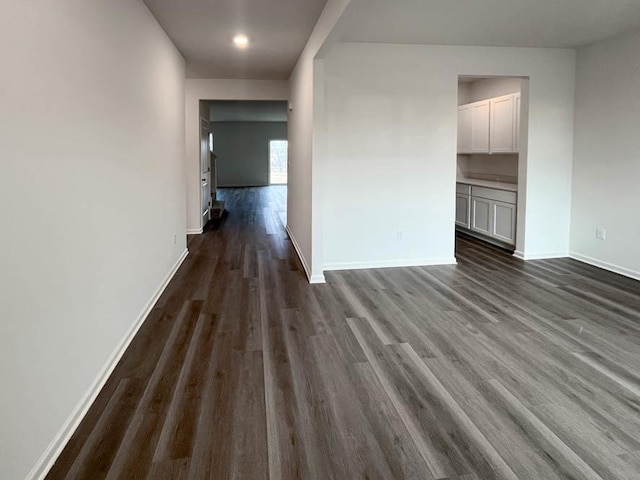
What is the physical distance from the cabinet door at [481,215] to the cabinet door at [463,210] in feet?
0.39

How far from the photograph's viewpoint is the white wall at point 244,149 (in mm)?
18234

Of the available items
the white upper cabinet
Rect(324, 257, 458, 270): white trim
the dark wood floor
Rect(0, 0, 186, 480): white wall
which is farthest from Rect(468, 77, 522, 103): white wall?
Rect(0, 0, 186, 480): white wall

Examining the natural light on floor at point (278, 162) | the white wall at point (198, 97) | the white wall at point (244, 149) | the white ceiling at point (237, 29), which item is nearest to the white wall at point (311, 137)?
the white ceiling at point (237, 29)

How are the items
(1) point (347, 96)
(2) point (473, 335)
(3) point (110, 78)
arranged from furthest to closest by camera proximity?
(1) point (347, 96) < (2) point (473, 335) < (3) point (110, 78)

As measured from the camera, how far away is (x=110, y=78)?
3.17m

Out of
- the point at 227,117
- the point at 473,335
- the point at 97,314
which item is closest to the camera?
the point at 97,314

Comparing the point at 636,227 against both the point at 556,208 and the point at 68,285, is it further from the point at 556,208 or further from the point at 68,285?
the point at 68,285

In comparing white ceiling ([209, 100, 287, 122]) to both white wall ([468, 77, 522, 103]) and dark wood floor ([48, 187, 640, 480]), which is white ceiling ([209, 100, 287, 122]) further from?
dark wood floor ([48, 187, 640, 480])

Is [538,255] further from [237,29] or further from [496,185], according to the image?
[237,29]

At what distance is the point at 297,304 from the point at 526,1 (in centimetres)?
310

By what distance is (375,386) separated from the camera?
282 centimetres

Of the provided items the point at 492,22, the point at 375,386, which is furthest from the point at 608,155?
the point at 375,386

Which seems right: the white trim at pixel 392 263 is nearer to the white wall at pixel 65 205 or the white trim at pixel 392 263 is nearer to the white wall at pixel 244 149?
the white wall at pixel 65 205

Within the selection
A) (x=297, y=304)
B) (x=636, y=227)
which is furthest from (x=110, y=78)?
(x=636, y=227)
